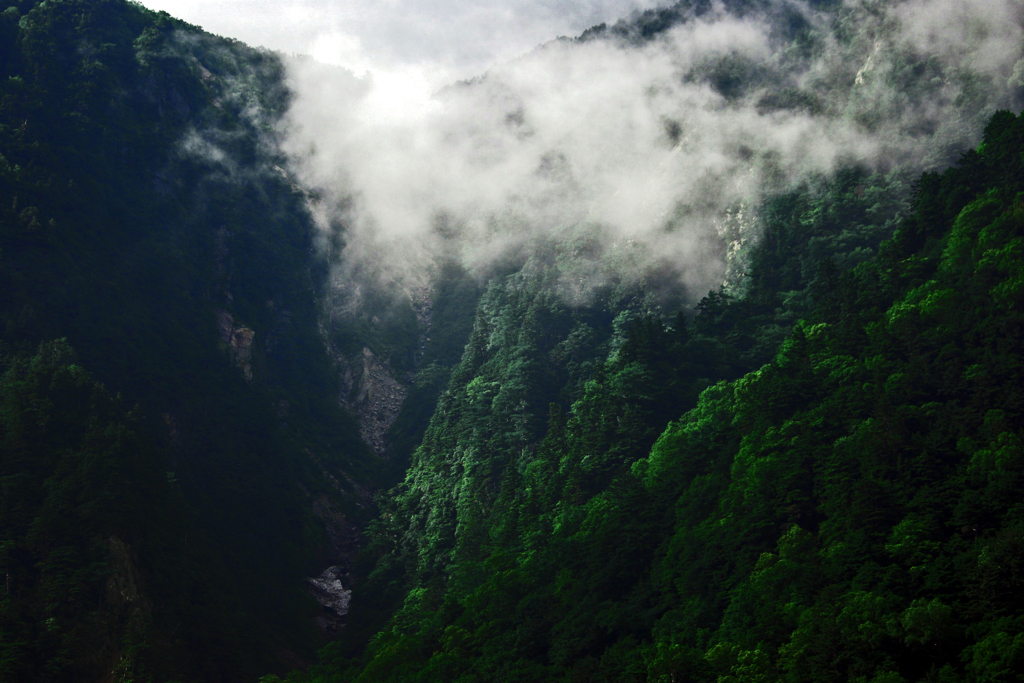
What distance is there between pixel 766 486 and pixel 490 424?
57.3m

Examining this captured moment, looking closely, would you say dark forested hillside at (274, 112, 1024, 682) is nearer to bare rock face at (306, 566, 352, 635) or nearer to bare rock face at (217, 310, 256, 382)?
bare rock face at (306, 566, 352, 635)

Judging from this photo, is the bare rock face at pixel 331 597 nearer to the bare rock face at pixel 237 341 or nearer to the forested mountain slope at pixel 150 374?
the forested mountain slope at pixel 150 374

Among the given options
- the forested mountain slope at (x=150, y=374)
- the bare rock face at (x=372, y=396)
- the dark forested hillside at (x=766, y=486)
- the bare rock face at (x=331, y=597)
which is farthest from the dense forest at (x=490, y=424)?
the bare rock face at (x=331, y=597)

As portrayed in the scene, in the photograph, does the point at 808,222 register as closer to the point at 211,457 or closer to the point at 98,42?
the point at 211,457

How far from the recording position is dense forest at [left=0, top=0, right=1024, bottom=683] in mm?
77500

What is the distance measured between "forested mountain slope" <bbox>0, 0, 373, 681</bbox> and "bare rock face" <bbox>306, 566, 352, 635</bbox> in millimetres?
1953

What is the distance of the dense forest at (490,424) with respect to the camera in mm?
77500

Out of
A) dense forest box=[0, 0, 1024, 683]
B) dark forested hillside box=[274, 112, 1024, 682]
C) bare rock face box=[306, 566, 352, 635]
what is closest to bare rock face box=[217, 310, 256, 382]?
dense forest box=[0, 0, 1024, 683]

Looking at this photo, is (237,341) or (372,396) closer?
(237,341)

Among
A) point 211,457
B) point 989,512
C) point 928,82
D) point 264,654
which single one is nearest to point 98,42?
point 211,457

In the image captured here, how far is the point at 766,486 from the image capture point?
8775cm

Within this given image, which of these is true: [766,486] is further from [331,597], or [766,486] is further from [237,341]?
[237,341]

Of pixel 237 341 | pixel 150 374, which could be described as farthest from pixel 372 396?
pixel 150 374

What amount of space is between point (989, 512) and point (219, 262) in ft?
450
